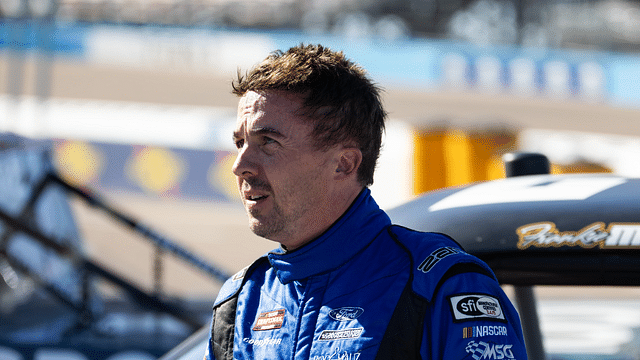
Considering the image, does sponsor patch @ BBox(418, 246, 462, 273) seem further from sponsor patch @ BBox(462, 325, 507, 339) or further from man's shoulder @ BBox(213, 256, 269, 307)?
man's shoulder @ BBox(213, 256, 269, 307)

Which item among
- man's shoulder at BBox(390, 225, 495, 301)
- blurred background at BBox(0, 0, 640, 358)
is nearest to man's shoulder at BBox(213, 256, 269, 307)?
man's shoulder at BBox(390, 225, 495, 301)

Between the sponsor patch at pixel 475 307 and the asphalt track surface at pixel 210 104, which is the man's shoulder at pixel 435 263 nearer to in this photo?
the sponsor patch at pixel 475 307

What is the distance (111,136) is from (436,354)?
35.8 feet

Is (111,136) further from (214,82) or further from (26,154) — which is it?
(26,154)

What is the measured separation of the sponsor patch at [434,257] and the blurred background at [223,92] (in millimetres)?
8993

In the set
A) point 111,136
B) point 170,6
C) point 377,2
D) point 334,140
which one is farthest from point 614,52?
point 334,140

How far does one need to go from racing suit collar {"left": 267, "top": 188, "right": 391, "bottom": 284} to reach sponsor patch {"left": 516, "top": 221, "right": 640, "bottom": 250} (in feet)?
1.34

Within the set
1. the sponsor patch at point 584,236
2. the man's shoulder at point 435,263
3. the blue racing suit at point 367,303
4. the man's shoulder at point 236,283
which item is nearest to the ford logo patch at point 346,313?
the blue racing suit at point 367,303

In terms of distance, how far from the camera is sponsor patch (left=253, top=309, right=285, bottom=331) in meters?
1.29

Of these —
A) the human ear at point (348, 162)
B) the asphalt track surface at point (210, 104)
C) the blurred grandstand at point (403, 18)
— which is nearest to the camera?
the human ear at point (348, 162)

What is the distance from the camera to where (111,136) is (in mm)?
11289

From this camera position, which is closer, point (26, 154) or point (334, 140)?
point (334, 140)

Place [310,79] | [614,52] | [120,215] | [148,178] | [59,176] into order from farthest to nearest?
[614,52] < [148,178] < [59,176] < [120,215] < [310,79]

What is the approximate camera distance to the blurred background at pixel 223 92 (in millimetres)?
10656
